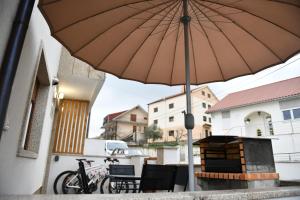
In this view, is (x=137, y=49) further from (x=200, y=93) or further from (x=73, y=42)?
(x=200, y=93)

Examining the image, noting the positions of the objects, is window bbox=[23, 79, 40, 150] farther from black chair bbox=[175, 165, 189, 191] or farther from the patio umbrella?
black chair bbox=[175, 165, 189, 191]

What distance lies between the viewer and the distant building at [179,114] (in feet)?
91.5

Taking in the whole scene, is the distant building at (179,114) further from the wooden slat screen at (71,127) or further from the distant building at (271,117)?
the wooden slat screen at (71,127)

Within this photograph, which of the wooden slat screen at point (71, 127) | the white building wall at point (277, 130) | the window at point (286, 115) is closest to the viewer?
the wooden slat screen at point (71, 127)

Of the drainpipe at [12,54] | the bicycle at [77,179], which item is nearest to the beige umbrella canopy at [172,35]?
the drainpipe at [12,54]

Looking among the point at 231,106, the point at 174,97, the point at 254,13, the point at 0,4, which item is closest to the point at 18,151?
the point at 0,4

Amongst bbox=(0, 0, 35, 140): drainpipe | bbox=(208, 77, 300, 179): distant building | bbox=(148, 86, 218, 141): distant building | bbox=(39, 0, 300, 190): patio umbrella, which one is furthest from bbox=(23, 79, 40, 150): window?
bbox=(148, 86, 218, 141): distant building

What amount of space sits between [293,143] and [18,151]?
52.9 ft

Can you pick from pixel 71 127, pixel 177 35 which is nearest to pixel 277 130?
pixel 71 127

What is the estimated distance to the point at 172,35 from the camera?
259 cm

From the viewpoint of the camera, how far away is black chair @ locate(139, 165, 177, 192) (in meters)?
2.65

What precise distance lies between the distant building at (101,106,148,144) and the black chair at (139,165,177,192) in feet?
89.9

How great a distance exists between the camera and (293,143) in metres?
13.6

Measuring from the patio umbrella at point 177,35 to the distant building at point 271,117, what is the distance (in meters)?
10.9
